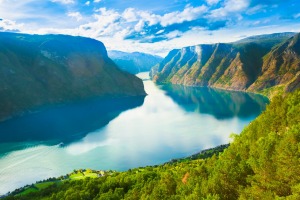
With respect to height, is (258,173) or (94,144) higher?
(258,173)

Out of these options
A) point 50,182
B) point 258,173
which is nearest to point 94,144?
point 50,182

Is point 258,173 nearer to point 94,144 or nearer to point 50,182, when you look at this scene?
point 50,182

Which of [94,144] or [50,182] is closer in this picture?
[50,182]

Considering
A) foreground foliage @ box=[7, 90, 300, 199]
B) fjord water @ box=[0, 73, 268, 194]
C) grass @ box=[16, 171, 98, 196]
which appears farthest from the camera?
fjord water @ box=[0, 73, 268, 194]

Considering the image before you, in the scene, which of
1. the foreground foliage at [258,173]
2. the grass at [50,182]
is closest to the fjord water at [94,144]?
the grass at [50,182]

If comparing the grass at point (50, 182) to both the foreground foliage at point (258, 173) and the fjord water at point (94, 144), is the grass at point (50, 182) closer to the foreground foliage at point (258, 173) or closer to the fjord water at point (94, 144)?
the fjord water at point (94, 144)

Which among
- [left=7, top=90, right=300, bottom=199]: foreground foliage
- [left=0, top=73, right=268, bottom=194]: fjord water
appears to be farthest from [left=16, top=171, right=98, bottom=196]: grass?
[left=7, top=90, right=300, bottom=199]: foreground foliage

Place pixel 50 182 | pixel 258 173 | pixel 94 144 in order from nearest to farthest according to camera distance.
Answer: pixel 258 173, pixel 50 182, pixel 94 144

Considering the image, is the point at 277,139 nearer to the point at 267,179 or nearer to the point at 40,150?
the point at 267,179

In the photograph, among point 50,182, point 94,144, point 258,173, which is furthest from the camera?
point 94,144

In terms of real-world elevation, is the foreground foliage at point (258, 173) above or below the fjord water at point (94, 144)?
above

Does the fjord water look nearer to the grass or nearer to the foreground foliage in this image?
the grass
